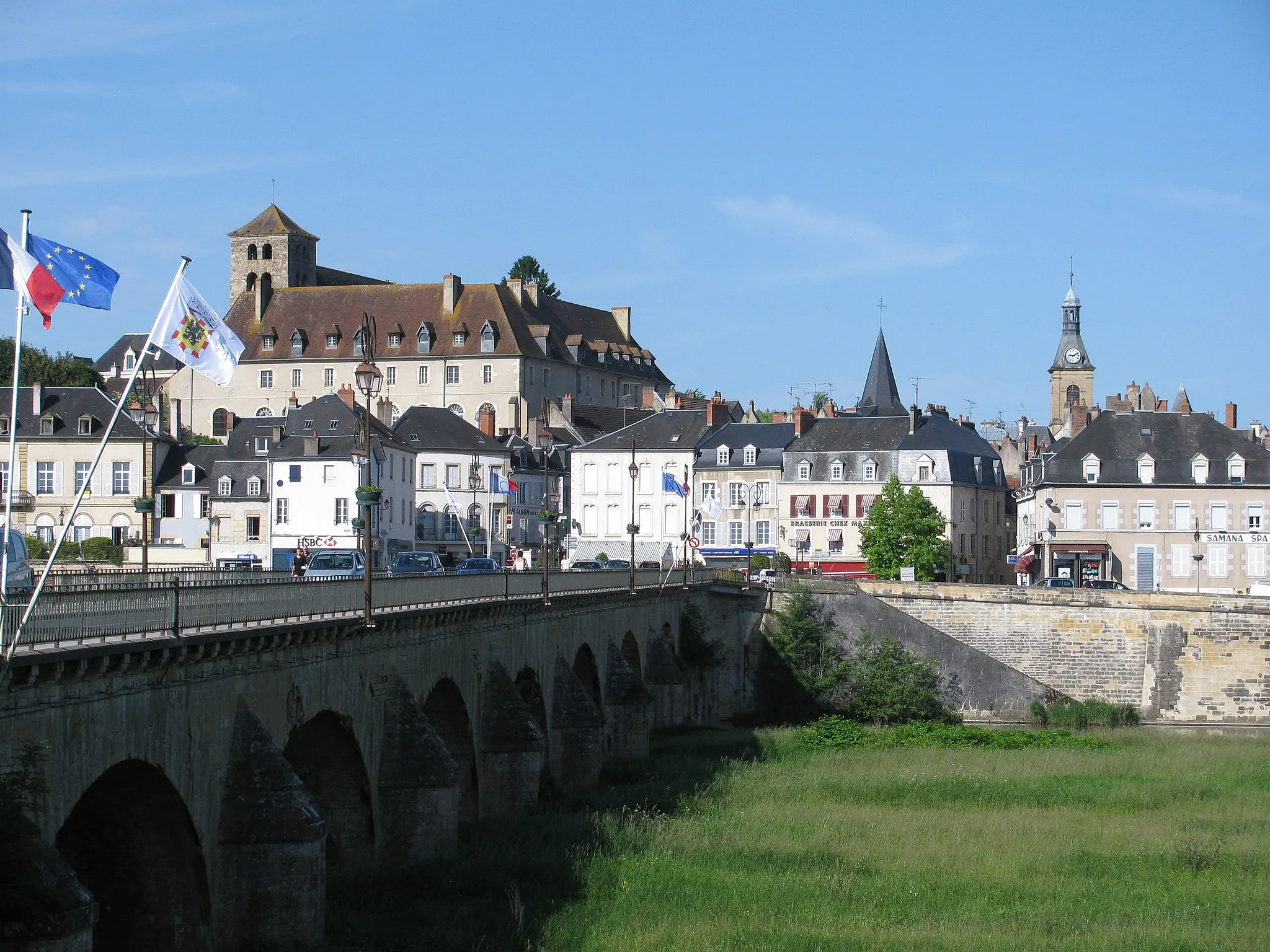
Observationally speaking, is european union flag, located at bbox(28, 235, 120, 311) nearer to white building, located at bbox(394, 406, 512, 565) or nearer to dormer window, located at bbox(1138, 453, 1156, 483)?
dormer window, located at bbox(1138, 453, 1156, 483)

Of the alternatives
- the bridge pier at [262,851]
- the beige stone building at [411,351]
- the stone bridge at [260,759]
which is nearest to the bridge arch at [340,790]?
the stone bridge at [260,759]

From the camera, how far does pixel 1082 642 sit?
51562 mm

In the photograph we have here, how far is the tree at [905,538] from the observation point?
65500 mm

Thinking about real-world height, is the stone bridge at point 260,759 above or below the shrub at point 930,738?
above

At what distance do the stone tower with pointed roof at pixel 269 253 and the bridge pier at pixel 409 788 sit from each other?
88.2 m

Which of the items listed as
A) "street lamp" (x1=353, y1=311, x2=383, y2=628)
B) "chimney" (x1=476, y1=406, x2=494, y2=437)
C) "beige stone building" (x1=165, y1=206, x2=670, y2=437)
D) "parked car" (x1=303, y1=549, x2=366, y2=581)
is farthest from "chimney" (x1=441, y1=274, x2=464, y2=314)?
"street lamp" (x1=353, y1=311, x2=383, y2=628)

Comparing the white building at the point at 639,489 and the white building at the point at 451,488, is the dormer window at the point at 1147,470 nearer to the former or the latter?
the white building at the point at 639,489

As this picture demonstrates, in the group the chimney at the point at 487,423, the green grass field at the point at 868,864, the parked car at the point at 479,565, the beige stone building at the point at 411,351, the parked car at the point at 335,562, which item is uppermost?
the beige stone building at the point at 411,351

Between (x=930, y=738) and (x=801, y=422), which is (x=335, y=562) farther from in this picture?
(x=801, y=422)

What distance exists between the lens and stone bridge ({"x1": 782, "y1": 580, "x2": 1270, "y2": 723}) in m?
50.1

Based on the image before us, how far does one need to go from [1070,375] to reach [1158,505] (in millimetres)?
67838

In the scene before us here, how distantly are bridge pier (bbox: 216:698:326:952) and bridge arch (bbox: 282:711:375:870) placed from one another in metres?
3.60

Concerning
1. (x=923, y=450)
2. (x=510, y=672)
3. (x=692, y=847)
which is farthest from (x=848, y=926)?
(x=923, y=450)

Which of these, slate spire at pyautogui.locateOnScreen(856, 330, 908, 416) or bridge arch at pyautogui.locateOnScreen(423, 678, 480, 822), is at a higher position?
slate spire at pyautogui.locateOnScreen(856, 330, 908, 416)
